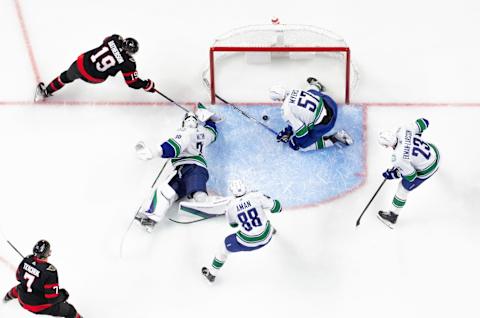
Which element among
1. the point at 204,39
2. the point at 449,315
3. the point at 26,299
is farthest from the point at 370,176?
the point at 26,299

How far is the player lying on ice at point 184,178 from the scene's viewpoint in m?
8.13

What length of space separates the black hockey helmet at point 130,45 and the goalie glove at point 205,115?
1.93ft

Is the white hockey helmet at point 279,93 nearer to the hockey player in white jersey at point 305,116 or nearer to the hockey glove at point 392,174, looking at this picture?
the hockey player in white jersey at point 305,116

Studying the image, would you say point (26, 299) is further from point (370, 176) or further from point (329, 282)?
point (370, 176)

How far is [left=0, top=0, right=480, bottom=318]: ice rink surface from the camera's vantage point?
26.1ft

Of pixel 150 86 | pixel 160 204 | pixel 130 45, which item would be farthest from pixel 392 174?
pixel 130 45

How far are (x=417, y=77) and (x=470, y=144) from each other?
0.66 metres

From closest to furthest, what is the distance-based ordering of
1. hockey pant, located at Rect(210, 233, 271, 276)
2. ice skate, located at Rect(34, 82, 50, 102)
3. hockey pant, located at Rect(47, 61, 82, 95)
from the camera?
1. hockey pant, located at Rect(210, 233, 271, 276)
2. hockey pant, located at Rect(47, 61, 82, 95)
3. ice skate, located at Rect(34, 82, 50, 102)

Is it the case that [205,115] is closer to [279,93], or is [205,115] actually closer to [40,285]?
[279,93]

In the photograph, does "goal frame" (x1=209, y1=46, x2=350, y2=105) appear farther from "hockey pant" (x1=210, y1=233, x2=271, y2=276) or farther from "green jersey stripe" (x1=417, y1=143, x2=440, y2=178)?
"hockey pant" (x1=210, y1=233, x2=271, y2=276)

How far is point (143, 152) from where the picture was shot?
8.00m

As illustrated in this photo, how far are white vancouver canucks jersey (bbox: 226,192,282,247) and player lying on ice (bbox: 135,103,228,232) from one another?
47 centimetres

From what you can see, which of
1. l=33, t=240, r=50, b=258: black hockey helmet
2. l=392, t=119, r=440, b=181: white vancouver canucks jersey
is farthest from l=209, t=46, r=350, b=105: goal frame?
l=33, t=240, r=50, b=258: black hockey helmet

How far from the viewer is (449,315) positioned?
25.6 ft
